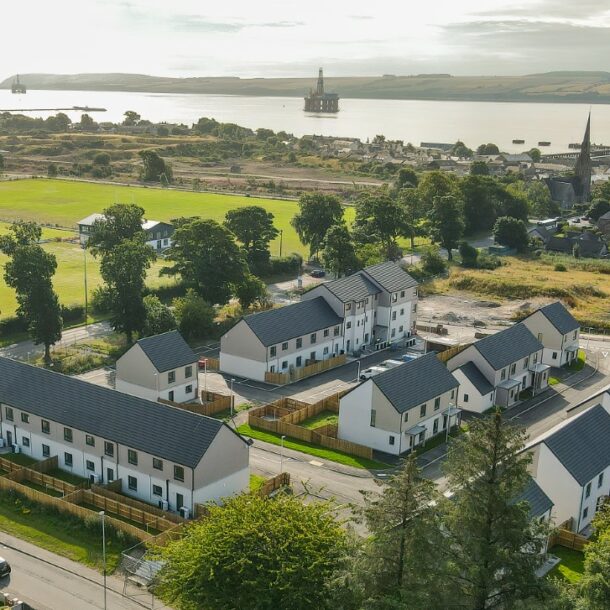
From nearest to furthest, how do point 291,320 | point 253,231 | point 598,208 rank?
point 291,320, point 253,231, point 598,208

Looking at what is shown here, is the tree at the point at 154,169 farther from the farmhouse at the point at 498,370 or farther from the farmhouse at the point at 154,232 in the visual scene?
the farmhouse at the point at 498,370

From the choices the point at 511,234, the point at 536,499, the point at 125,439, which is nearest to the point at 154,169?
the point at 511,234

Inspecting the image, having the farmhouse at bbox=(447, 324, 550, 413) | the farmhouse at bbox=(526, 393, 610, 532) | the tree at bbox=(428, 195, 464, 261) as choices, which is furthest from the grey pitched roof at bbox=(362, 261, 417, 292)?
the tree at bbox=(428, 195, 464, 261)

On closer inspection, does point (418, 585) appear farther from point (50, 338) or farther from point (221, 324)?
A: point (221, 324)

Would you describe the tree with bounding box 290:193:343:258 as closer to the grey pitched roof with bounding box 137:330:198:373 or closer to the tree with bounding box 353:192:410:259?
the tree with bounding box 353:192:410:259

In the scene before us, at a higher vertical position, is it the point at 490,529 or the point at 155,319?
the point at 490,529

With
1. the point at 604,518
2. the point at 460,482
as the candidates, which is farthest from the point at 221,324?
the point at 460,482

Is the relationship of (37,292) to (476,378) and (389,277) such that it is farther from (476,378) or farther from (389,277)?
(476,378)
